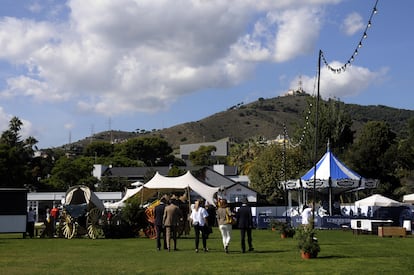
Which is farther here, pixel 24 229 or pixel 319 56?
pixel 24 229

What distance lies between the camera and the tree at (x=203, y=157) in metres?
144

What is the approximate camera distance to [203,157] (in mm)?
144750

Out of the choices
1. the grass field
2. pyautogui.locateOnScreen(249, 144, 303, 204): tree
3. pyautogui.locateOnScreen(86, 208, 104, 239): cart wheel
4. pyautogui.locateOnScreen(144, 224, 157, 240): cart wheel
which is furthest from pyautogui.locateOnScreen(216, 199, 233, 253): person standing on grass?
pyautogui.locateOnScreen(249, 144, 303, 204): tree

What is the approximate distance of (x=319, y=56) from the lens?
25.8 m

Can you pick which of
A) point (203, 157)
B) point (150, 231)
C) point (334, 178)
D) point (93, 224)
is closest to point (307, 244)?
point (150, 231)

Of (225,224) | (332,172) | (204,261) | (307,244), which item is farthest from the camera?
(332,172)

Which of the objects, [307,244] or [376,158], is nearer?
[307,244]

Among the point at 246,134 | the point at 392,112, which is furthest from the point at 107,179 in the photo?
the point at 392,112

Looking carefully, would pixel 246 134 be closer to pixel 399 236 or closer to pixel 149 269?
pixel 399 236

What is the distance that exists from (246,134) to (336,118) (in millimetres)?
112320

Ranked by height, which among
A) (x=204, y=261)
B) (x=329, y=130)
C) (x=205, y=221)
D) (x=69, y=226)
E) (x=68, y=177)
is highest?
(x=329, y=130)

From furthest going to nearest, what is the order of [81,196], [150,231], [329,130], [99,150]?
1. [99,150]
2. [329,130]
3. [81,196]
4. [150,231]

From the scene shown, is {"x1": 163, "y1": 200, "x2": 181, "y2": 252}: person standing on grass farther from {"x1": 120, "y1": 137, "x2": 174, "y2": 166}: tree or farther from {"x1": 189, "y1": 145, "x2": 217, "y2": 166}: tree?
{"x1": 189, "y1": 145, "x2": 217, "y2": 166}: tree

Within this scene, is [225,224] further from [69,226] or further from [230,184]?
[230,184]
